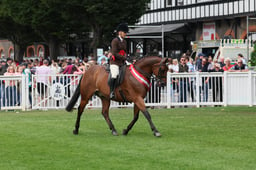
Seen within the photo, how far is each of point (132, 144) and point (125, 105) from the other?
440 inches

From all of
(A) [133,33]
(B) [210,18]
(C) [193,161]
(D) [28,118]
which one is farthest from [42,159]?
(A) [133,33]

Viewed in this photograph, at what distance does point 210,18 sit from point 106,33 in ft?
23.9

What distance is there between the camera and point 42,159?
10578mm

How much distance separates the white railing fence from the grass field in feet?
11.9

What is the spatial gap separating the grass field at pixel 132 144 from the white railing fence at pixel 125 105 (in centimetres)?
362

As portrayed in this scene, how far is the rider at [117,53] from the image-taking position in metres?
14.3

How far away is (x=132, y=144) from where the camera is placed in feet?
40.4

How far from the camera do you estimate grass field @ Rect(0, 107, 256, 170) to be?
9.99 meters

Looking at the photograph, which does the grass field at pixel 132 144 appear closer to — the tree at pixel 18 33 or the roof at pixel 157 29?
the roof at pixel 157 29

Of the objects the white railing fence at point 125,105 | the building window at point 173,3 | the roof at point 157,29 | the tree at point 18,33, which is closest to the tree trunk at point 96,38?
the roof at point 157,29

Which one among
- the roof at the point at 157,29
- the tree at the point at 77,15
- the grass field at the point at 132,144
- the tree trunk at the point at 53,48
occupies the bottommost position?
the grass field at the point at 132,144

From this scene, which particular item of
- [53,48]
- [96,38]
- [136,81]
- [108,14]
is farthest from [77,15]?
[136,81]

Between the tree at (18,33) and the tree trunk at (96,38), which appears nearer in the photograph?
the tree trunk at (96,38)

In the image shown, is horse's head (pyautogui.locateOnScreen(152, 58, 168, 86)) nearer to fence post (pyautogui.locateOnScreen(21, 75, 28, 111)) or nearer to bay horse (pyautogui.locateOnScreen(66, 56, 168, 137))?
bay horse (pyautogui.locateOnScreen(66, 56, 168, 137))
